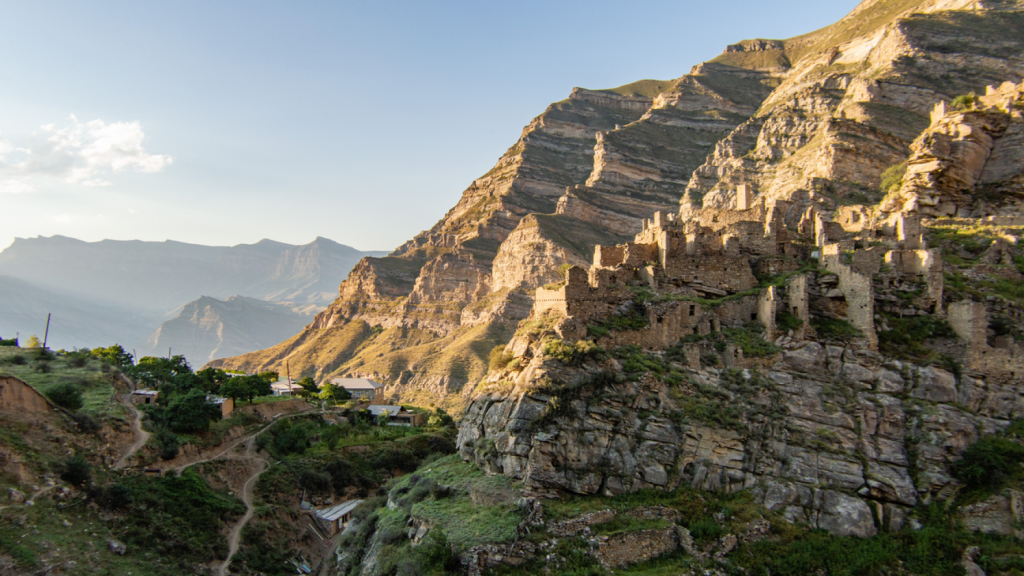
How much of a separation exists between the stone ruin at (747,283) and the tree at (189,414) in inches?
968

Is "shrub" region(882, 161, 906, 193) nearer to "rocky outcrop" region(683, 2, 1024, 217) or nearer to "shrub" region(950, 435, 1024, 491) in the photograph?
"rocky outcrop" region(683, 2, 1024, 217)

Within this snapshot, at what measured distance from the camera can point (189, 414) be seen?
40.4m

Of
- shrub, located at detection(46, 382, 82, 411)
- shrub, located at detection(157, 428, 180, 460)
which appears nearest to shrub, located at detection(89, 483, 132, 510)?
shrub, located at detection(157, 428, 180, 460)

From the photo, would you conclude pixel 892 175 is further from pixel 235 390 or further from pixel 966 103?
pixel 235 390

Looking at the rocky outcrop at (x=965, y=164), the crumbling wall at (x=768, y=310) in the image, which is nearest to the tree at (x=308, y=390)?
the crumbling wall at (x=768, y=310)

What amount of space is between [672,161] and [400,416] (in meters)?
94.9

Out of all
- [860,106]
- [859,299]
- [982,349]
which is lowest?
[982,349]

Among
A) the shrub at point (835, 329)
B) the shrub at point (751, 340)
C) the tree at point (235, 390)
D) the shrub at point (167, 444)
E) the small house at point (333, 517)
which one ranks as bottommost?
the small house at point (333, 517)

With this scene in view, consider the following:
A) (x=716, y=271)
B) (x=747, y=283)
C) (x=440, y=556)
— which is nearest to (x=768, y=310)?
(x=747, y=283)

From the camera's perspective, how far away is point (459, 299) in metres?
120

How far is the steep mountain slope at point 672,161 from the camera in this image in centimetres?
7269

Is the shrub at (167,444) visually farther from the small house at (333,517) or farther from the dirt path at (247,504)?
the small house at (333,517)

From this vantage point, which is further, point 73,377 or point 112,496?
point 73,377

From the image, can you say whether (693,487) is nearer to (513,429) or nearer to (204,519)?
(513,429)
